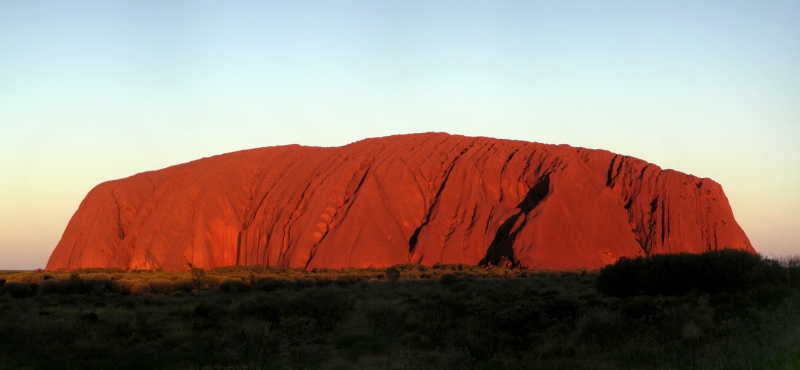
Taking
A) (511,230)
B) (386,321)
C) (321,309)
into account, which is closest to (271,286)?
(321,309)

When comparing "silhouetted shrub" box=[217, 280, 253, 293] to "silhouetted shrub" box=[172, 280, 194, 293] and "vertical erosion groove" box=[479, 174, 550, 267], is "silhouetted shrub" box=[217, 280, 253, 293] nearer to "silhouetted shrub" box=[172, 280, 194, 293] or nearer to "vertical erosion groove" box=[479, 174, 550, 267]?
"silhouetted shrub" box=[172, 280, 194, 293]

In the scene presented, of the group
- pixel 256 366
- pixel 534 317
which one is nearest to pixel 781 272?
pixel 534 317

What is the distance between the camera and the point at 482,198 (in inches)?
2586

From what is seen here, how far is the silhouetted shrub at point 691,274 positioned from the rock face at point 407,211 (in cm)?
3303

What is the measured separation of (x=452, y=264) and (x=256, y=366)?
159 feet

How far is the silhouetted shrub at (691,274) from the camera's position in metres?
20.0

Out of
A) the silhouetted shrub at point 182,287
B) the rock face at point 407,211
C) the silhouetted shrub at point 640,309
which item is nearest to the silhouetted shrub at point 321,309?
the silhouetted shrub at point 640,309

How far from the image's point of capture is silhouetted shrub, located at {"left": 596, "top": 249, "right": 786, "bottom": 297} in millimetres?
20000

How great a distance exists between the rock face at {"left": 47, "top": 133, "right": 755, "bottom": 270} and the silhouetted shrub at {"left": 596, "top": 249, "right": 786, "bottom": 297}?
33.0 m

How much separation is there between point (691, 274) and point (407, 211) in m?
45.9

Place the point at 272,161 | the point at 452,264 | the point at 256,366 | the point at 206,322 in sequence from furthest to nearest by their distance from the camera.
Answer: the point at 272,161, the point at 452,264, the point at 206,322, the point at 256,366

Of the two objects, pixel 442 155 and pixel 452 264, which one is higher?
Result: pixel 442 155

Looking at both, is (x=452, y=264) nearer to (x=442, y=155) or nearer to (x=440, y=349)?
(x=442, y=155)

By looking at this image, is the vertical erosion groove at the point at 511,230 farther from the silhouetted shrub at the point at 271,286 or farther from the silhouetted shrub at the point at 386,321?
the silhouetted shrub at the point at 386,321
